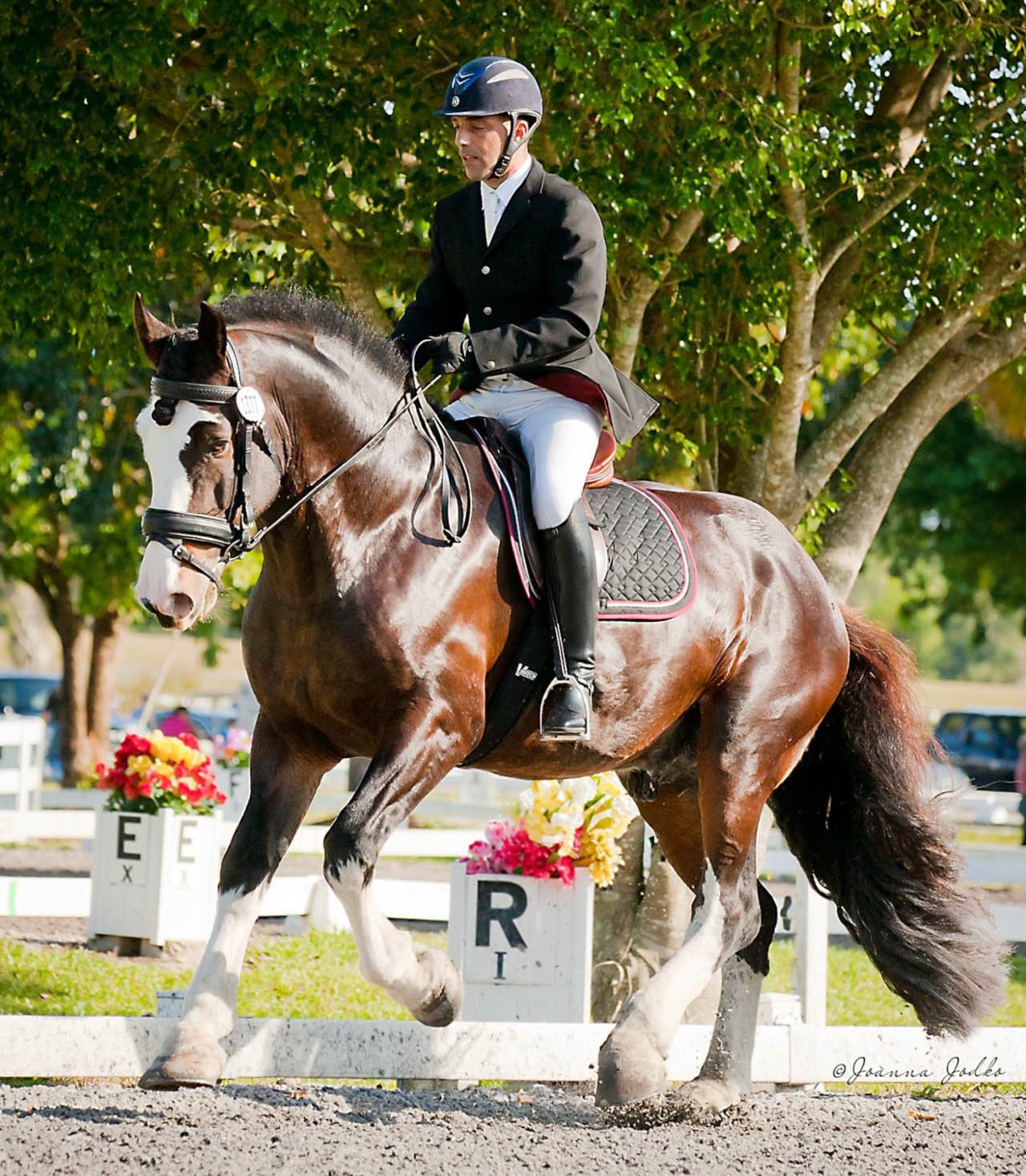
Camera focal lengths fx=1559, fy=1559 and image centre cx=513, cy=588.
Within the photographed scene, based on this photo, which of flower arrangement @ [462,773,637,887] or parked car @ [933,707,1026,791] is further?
parked car @ [933,707,1026,791]

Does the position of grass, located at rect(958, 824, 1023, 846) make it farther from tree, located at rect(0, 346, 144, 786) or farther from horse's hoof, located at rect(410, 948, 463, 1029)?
horse's hoof, located at rect(410, 948, 463, 1029)

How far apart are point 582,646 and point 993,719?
27707 millimetres

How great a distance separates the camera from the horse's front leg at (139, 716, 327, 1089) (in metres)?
4.76

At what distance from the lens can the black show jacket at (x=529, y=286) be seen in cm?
509

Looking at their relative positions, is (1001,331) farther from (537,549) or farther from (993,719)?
(993,719)

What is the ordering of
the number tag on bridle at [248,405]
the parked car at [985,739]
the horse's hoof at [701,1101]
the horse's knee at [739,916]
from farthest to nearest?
the parked car at [985,739] < the horse's knee at [739,916] < the horse's hoof at [701,1101] < the number tag on bridle at [248,405]

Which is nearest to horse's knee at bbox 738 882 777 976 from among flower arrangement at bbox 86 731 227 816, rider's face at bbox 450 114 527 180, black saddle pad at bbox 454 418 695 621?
black saddle pad at bbox 454 418 695 621

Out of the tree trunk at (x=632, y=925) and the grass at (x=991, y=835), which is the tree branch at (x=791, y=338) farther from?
the grass at (x=991, y=835)

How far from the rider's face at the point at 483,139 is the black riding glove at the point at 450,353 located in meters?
A: 0.61

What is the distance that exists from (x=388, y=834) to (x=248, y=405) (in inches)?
52.3

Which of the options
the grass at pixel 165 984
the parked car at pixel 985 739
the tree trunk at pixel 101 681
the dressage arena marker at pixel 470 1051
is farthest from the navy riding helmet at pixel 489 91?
the parked car at pixel 985 739

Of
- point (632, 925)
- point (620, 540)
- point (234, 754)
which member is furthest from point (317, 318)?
point (234, 754)
